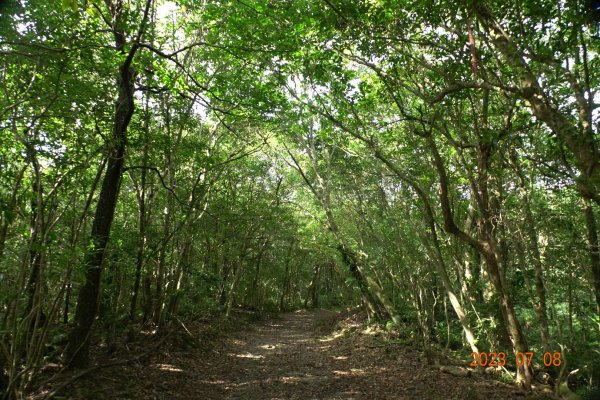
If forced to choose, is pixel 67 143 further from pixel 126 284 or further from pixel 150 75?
pixel 126 284

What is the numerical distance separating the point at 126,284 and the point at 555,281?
10630 millimetres

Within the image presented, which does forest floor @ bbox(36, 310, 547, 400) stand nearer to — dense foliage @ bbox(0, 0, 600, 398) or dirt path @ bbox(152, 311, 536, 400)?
dirt path @ bbox(152, 311, 536, 400)

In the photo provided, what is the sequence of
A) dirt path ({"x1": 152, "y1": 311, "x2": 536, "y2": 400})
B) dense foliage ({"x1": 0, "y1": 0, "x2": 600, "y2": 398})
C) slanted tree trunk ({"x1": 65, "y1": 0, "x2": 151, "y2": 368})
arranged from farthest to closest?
1. dirt path ({"x1": 152, "y1": 311, "x2": 536, "y2": 400})
2. slanted tree trunk ({"x1": 65, "y1": 0, "x2": 151, "y2": 368})
3. dense foliage ({"x1": 0, "y1": 0, "x2": 600, "y2": 398})

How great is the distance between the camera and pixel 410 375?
823 cm

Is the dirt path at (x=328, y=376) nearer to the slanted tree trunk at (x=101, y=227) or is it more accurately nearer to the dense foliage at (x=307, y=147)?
the dense foliage at (x=307, y=147)

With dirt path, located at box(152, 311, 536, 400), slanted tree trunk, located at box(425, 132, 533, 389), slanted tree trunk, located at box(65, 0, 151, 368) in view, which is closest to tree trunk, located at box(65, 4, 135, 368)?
slanted tree trunk, located at box(65, 0, 151, 368)
